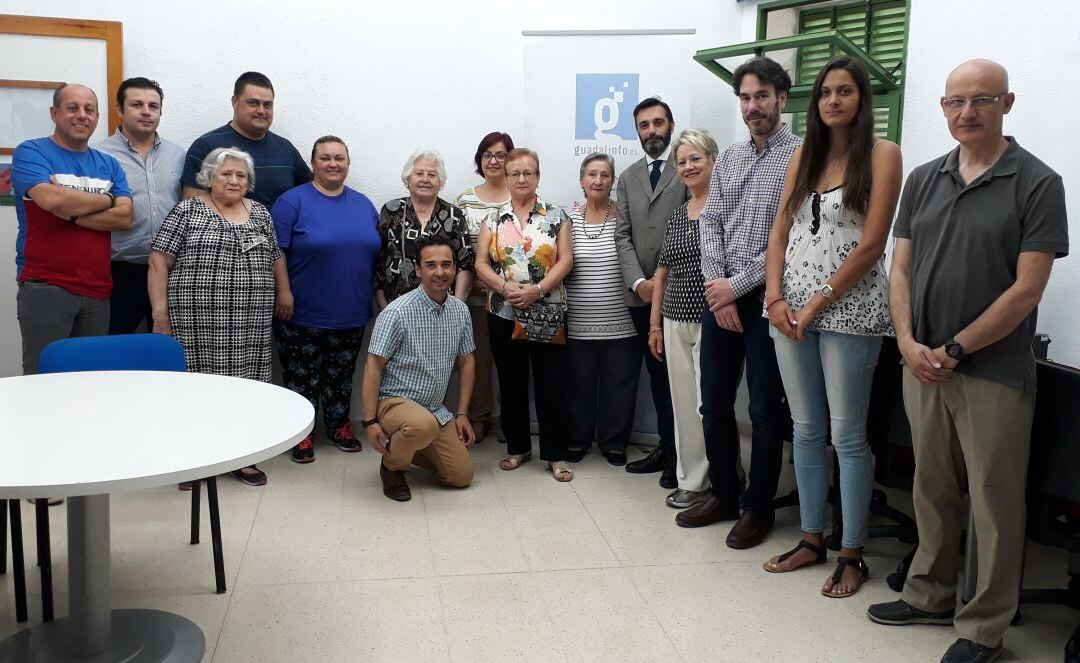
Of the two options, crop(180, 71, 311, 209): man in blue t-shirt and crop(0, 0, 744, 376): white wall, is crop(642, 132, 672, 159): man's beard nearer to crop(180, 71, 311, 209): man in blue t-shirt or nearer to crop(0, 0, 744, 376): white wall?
crop(0, 0, 744, 376): white wall

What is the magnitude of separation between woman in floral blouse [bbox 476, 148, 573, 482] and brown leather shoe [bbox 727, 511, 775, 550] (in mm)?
Answer: 973

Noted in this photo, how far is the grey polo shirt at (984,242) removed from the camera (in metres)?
2.12

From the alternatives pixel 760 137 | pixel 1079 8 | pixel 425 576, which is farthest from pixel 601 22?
pixel 425 576

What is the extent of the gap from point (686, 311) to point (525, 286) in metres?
0.82

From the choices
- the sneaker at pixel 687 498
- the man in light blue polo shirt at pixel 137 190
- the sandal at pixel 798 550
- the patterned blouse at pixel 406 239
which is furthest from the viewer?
the patterned blouse at pixel 406 239

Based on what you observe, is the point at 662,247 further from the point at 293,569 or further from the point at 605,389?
the point at 293,569

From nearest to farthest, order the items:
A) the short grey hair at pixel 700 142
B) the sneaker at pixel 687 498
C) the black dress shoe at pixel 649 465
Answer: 1. the short grey hair at pixel 700 142
2. the sneaker at pixel 687 498
3. the black dress shoe at pixel 649 465

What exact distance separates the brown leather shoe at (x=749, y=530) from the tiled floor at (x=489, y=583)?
1.6 inches

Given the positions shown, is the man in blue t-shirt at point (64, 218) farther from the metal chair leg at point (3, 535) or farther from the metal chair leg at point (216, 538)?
the metal chair leg at point (216, 538)

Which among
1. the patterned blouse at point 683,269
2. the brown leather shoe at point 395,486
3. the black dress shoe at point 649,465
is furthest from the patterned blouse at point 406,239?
the black dress shoe at point 649,465

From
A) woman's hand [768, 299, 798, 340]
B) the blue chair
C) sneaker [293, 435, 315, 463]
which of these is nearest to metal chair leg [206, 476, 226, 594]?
the blue chair

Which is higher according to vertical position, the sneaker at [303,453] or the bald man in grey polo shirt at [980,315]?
the bald man in grey polo shirt at [980,315]

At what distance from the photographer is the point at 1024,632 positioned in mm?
2502

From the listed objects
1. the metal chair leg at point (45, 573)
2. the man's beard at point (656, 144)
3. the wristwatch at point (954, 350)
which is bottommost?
the metal chair leg at point (45, 573)
